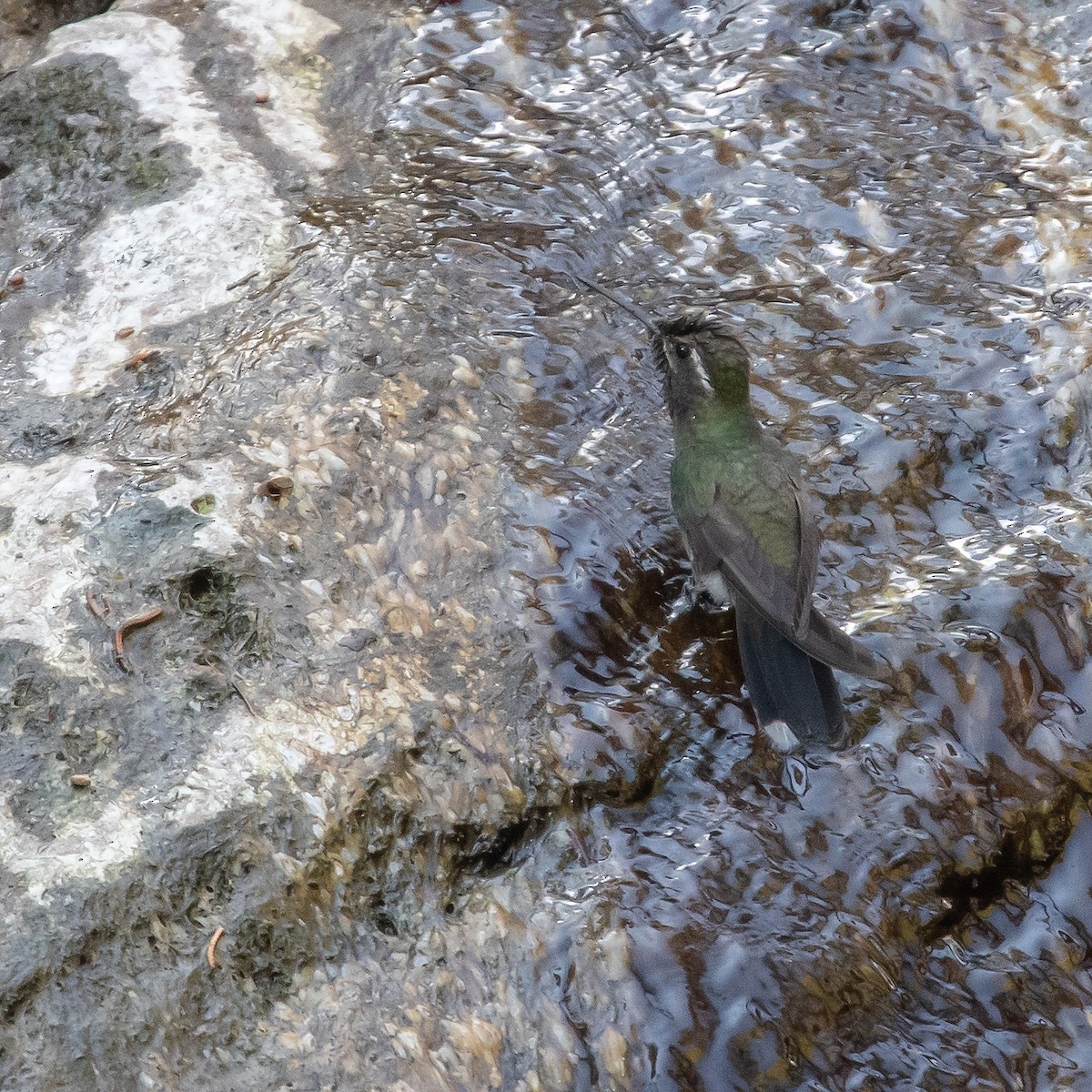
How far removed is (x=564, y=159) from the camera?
605 cm

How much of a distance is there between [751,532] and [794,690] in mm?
1005

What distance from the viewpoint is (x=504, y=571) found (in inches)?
169

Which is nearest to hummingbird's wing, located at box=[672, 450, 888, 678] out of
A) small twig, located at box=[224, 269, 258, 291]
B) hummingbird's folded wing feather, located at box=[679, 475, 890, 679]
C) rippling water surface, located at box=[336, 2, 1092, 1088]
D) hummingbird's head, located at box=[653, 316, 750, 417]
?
hummingbird's folded wing feather, located at box=[679, 475, 890, 679]

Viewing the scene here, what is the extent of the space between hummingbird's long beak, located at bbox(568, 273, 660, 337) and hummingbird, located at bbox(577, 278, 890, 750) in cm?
1

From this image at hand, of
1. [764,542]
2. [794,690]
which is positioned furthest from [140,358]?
[794,690]

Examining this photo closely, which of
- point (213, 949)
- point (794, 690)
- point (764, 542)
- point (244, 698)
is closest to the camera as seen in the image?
point (213, 949)

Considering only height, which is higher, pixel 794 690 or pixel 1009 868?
pixel 794 690

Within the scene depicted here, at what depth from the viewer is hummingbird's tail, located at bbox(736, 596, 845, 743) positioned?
404 centimetres

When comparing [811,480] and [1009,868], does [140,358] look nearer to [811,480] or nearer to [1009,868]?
[811,480]

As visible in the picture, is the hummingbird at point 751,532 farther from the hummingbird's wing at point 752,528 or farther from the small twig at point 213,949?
the small twig at point 213,949

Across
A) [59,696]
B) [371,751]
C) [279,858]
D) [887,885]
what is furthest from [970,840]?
[59,696]

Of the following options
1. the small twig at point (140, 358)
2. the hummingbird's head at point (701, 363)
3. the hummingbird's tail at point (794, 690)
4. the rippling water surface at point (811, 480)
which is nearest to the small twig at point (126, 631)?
the rippling water surface at point (811, 480)

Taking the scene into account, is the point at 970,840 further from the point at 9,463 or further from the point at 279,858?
the point at 9,463

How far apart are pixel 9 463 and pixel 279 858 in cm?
192
